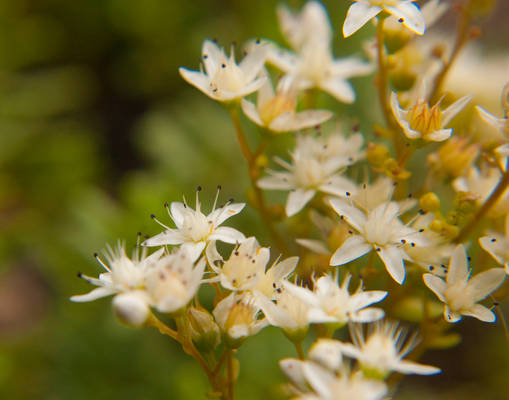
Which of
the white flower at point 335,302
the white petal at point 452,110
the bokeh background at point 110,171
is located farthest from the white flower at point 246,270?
the bokeh background at point 110,171

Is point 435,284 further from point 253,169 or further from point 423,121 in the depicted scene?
point 253,169

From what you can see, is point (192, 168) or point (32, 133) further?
point (32, 133)

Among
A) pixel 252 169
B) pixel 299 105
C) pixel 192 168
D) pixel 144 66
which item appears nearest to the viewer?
pixel 252 169

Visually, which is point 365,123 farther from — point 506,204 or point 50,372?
point 50,372

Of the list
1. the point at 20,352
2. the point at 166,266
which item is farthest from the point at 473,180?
the point at 20,352

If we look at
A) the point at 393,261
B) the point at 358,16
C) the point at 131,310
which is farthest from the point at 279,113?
the point at 131,310

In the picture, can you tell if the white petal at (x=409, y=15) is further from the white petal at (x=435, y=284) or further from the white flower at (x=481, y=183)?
the white petal at (x=435, y=284)
